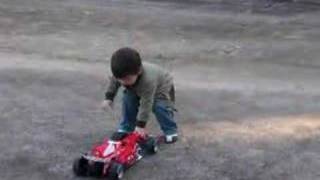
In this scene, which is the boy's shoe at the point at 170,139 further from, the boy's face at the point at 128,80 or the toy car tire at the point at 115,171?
the toy car tire at the point at 115,171

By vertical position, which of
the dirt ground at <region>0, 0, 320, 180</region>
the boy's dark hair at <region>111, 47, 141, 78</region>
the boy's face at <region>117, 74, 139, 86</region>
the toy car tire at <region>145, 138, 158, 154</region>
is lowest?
the dirt ground at <region>0, 0, 320, 180</region>

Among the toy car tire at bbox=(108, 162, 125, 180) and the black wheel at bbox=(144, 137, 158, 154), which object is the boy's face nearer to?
the black wheel at bbox=(144, 137, 158, 154)

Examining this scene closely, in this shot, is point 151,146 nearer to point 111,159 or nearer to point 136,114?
point 136,114

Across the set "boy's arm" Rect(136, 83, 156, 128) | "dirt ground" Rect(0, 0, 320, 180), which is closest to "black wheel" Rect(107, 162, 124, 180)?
"dirt ground" Rect(0, 0, 320, 180)

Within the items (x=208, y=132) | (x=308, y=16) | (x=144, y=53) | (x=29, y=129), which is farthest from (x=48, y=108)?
(x=308, y=16)

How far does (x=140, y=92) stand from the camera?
17.6ft

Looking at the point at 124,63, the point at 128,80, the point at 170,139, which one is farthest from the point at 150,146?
the point at 124,63

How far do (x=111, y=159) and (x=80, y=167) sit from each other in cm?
20

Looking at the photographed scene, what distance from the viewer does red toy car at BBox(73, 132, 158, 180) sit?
495 cm

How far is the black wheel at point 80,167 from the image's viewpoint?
5004 millimetres

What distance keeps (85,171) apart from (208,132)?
4.02ft

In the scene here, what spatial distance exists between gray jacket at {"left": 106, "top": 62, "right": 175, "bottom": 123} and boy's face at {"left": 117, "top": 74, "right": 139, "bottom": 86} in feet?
0.24

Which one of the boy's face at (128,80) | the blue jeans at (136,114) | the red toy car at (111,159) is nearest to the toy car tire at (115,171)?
the red toy car at (111,159)

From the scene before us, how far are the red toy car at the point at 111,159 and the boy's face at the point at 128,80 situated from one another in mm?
333
